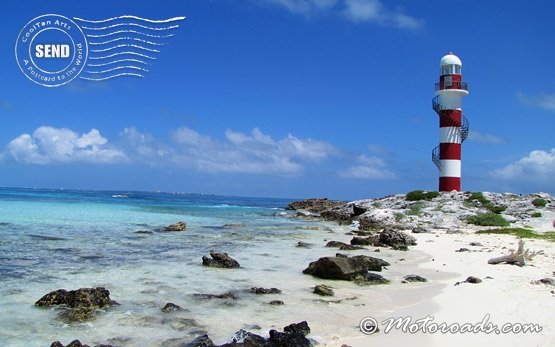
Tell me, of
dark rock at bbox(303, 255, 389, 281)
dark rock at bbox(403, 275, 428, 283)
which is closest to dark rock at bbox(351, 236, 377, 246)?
dark rock at bbox(303, 255, 389, 281)

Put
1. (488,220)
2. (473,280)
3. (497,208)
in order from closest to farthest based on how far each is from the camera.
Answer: (473,280) < (488,220) < (497,208)

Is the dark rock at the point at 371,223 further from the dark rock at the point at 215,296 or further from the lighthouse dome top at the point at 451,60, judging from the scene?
the dark rock at the point at 215,296

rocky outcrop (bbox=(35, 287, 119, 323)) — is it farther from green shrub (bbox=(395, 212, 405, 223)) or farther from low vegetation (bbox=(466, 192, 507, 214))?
low vegetation (bbox=(466, 192, 507, 214))

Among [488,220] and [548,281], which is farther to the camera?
[488,220]

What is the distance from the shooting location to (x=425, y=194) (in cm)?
4247

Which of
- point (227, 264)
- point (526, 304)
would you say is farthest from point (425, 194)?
point (526, 304)

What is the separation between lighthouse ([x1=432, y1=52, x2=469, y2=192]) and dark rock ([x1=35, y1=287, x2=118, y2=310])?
38.2m

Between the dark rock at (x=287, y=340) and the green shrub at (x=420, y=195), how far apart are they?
36.1 m

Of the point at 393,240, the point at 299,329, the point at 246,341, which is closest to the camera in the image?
the point at 246,341

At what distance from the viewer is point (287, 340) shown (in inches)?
281

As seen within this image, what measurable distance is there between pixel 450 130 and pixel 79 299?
39405mm

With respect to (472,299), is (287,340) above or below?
below

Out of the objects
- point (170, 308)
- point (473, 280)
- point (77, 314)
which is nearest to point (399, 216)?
point (473, 280)

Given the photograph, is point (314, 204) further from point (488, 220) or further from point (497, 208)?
point (488, 220)
